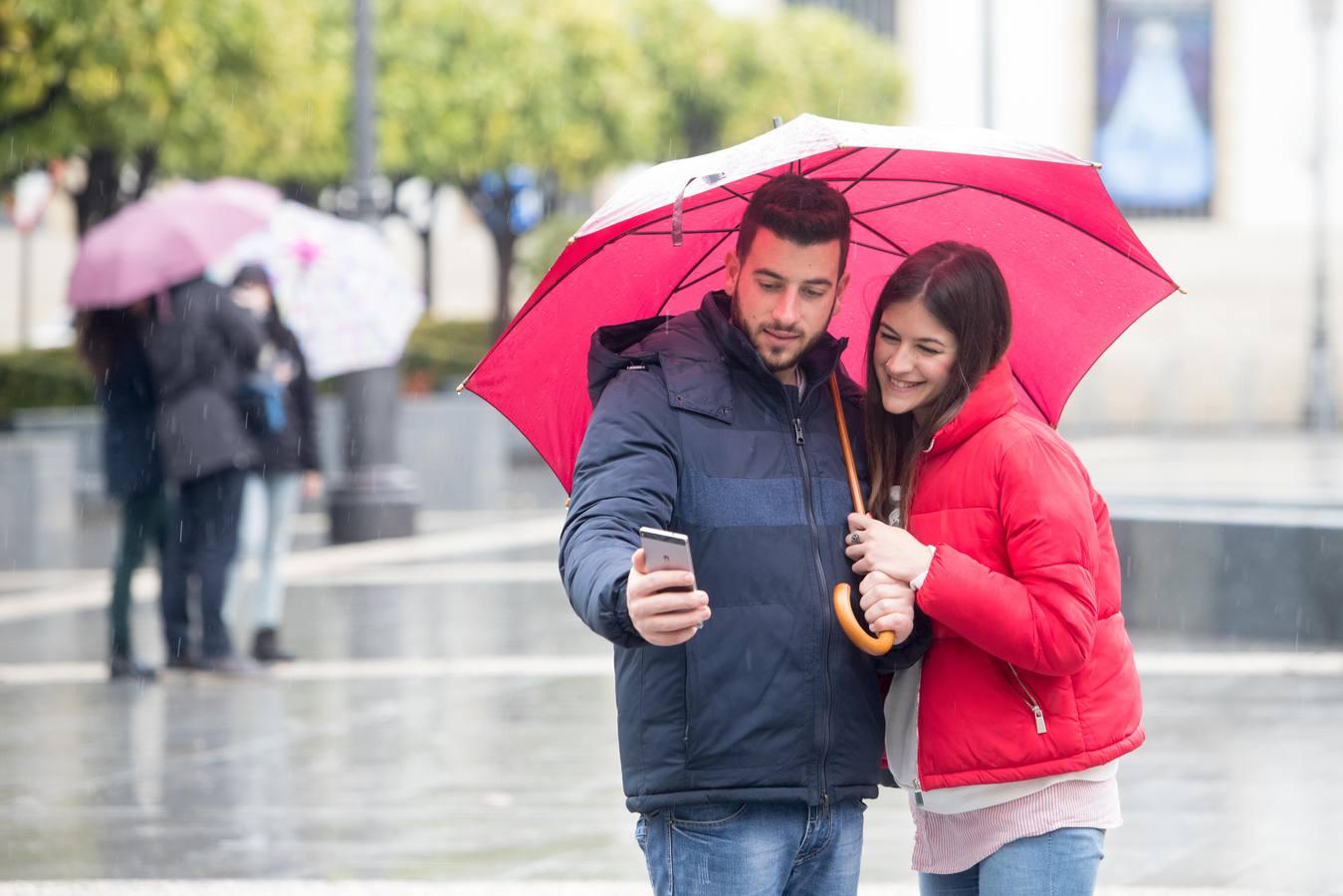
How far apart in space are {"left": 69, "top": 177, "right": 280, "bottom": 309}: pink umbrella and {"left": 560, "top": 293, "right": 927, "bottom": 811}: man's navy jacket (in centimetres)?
607

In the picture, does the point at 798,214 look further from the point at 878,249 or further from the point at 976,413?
the point at 878,249

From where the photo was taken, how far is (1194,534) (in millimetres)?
9539

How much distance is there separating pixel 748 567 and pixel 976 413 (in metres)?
0.47

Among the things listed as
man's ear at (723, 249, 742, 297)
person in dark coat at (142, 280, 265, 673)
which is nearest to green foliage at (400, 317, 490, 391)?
person in dark coat at (142, 280, 265, 673)

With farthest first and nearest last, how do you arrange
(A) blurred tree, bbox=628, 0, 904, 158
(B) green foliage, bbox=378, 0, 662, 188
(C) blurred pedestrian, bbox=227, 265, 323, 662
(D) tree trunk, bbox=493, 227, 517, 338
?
(A) blurred tree, bbox=628, 0, 904, 158 < (D) tree trunk, bbox=493, 227, 517, 338 < (B) green foliage, bbox=378, 0, 662, 188 < (C) blurred pedestrian, bbox=227, 265, 323, 662

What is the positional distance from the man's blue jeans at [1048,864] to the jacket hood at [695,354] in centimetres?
77

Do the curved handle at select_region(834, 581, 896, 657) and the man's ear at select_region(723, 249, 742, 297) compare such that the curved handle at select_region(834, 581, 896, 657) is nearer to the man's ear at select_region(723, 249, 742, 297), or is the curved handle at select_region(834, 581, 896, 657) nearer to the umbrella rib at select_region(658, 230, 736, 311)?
the man's ear at select_region(723, 249, 742, 297)

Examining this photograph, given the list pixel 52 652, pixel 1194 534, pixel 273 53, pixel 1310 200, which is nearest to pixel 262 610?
pixel 52 652

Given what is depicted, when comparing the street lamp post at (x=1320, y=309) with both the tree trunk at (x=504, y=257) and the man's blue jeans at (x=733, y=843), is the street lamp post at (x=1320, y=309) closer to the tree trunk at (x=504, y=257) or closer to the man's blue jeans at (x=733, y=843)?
the tree trunk at (x=504, y=257)

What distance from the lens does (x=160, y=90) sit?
48.2ft

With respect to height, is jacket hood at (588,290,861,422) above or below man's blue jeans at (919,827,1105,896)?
above

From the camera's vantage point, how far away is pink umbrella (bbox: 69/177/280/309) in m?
8.45

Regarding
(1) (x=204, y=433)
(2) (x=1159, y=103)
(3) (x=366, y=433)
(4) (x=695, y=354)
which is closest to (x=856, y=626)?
(4) (x=695, y=354)

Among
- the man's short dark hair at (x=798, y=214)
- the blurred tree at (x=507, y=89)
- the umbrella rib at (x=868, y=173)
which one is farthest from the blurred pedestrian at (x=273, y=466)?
the blurred tree at (x=507, y=89)
